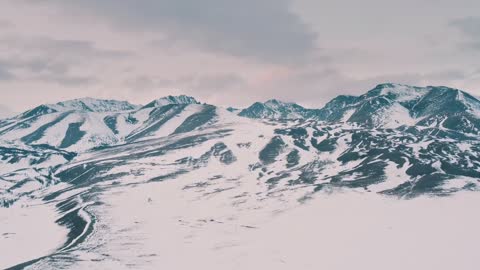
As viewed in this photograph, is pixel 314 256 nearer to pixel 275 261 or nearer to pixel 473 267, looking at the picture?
pixel 275 261

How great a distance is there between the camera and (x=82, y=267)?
17825cm

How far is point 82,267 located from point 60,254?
2122cm

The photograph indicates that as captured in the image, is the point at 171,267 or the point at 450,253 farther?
the point at 450,253

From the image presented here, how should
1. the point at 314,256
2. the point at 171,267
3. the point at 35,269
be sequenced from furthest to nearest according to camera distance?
the point at 314,256
the point at 171,267
the point at 35,269

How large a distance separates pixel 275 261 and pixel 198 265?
25.2 m

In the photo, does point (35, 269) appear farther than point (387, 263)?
No

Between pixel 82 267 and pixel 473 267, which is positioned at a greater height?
pixel 82 267

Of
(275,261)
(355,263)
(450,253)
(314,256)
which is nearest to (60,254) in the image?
(275,261)

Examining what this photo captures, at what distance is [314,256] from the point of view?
198 metres

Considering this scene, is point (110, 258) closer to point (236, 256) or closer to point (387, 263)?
point (236, 256)

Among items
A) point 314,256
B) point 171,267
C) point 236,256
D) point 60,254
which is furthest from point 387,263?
point 60,254

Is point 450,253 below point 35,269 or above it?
below

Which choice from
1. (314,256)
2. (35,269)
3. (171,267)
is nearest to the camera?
(35,269)

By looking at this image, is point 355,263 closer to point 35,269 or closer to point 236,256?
point 236,256
